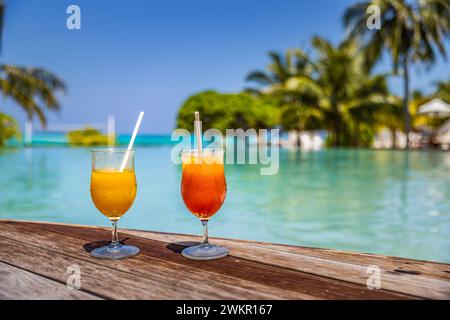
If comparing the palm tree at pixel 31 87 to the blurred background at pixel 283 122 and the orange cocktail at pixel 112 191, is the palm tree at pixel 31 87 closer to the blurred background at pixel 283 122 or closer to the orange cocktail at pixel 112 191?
the blurred background at pixel 283 122

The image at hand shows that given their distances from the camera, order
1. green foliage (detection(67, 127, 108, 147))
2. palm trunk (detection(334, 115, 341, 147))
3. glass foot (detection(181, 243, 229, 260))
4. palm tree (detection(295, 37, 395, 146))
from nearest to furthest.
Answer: glass foot (detection(181, 243, 229, 260)) < palm tree (detection(295, 37, 395, 146)) < palm trunk (detection(334, 115, 341, 147)) < green foliage (detection(67, 127, 108, 147))

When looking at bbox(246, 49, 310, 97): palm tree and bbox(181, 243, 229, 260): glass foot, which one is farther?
bbox(246, 49, 310, 97): palm tree

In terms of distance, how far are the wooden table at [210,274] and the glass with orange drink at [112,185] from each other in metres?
0.07

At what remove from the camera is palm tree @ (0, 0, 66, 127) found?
561 inches

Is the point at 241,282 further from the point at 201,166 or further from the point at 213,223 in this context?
the point at 213,223

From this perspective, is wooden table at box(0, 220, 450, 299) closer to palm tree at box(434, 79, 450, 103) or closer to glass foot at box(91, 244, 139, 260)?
glass foot at box(91, 244, 139, 260)

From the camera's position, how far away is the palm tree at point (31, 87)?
1424 cm

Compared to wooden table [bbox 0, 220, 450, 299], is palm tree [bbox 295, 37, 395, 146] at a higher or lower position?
higher

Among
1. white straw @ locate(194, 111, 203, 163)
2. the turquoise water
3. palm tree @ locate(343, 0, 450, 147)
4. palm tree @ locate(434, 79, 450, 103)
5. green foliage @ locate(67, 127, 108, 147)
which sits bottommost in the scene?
the turquoise water

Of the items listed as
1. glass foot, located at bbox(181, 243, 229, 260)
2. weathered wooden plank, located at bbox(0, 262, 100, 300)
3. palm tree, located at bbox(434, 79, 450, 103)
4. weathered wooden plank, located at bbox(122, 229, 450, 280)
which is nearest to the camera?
weathered wooden plank, located at bbox(0, 262, 100, 300)

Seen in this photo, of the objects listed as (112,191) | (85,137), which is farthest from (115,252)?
(85,137)

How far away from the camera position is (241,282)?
2.88 ft

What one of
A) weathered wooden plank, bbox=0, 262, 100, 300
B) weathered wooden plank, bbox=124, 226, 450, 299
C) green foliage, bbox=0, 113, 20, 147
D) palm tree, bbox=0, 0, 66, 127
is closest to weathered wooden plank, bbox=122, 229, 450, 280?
weathered wooden plank, bbox=124, 226, 450, 299
